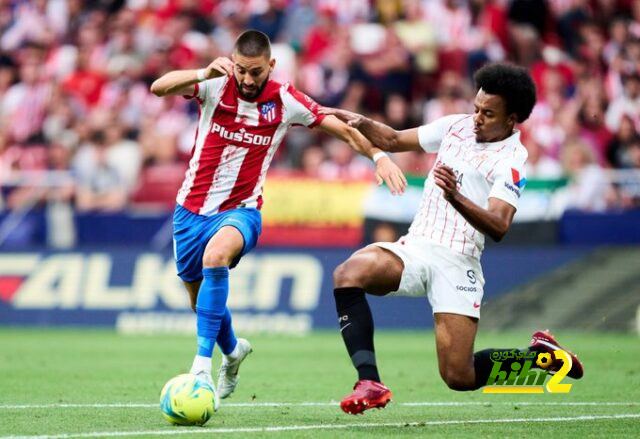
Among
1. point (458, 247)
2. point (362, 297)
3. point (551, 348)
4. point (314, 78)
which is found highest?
point (314, 78)

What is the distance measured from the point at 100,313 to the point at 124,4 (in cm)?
786

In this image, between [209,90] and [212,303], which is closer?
[212,303]

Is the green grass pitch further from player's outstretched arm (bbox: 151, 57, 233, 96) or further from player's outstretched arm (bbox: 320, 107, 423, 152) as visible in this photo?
player's outstretched arm (bbox: 151, 57, 233, 96)

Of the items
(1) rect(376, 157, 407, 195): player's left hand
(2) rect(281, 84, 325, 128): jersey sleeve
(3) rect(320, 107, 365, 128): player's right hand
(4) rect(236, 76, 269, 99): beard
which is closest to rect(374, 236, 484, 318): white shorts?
(1) rect(376, 157, 407, 195): player's left hand

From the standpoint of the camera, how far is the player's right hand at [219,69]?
8289 mm

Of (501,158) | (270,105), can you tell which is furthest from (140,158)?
(501,158)

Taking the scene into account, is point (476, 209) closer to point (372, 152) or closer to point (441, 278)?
point (441, 278)

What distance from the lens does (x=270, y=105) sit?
→ 9023 mm

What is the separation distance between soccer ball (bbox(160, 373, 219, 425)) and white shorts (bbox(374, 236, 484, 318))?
147cm

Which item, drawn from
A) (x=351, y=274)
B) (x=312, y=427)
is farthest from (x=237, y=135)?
(x=312, y=427)

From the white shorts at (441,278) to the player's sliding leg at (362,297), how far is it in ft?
0.30

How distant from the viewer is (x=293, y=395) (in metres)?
9.70

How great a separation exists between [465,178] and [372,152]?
2.27ft

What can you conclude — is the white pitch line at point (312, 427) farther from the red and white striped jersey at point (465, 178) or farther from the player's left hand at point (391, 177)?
the player's left hand at point (391, 177)
